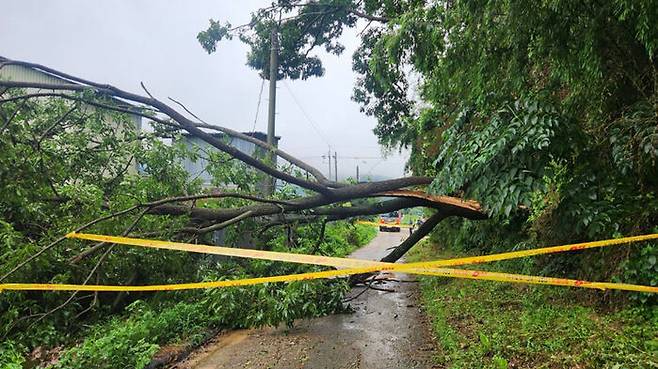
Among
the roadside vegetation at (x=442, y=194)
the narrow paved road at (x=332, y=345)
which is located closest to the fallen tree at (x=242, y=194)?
the roadside vegetation at (x=442, y=194)

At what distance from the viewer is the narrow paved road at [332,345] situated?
4516mm

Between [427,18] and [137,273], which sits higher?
[427,18]

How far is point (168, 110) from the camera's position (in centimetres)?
492

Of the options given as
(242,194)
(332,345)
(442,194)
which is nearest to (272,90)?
(242,194)

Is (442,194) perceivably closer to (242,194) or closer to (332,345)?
(332,345)

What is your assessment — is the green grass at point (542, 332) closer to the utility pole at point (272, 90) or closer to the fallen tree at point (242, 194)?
the fallen tree at point (242, 194)

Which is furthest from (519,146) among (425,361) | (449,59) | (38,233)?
(38,233)

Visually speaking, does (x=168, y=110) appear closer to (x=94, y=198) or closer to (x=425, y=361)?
(x=94, y=198)

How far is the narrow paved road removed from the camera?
14.8 feet

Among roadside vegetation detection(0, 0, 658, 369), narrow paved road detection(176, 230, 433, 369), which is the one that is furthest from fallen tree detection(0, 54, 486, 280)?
narrow paved road detection(176, 230, 433, 369)

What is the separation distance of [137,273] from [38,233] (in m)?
1.27

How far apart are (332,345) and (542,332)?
2.36 m

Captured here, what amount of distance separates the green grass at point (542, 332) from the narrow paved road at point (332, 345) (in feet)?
1.23

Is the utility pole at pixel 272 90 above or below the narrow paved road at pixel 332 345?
above
